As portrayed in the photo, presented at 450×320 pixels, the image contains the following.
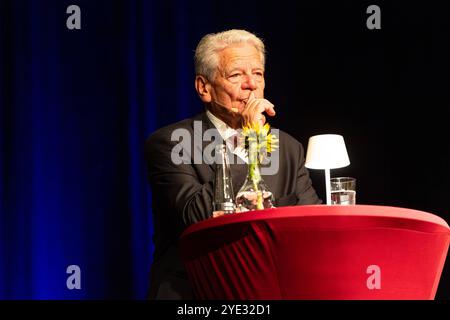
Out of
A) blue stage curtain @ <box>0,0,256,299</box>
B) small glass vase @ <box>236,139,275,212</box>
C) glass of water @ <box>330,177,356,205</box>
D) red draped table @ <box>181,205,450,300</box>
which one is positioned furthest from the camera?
blue stage curtain @ <box>0,0,256,299</box>

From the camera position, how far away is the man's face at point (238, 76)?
2271mm

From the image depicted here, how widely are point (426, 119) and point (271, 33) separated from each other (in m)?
0.80

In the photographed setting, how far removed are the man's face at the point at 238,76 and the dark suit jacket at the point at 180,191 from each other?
103 mm

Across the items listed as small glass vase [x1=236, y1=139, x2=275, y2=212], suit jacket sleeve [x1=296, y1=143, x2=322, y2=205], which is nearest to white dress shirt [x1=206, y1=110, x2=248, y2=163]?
suit jacket sleeve [x1=296, y1=143, x2=322, y2=205]

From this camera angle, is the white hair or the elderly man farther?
the white hair

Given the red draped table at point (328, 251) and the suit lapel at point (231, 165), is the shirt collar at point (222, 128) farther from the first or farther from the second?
the red draped table at point (328, 251)

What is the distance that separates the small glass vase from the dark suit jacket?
0.13 meters

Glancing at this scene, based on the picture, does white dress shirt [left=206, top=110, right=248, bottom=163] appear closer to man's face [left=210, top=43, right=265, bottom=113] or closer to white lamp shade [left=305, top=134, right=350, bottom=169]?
man's face [left=210, top=43, right=265, bottom=113]

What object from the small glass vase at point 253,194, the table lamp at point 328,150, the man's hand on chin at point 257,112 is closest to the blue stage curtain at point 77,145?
the table lamp at point 328,150

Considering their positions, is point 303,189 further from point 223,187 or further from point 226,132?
point 223,187

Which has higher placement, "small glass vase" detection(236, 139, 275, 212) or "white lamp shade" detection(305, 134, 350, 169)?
"small glass vase" detection(236, 139, 275, 212)

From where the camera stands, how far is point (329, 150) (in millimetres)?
3246

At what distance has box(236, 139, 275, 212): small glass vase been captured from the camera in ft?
5.54

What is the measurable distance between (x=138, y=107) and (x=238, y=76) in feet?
3.54
